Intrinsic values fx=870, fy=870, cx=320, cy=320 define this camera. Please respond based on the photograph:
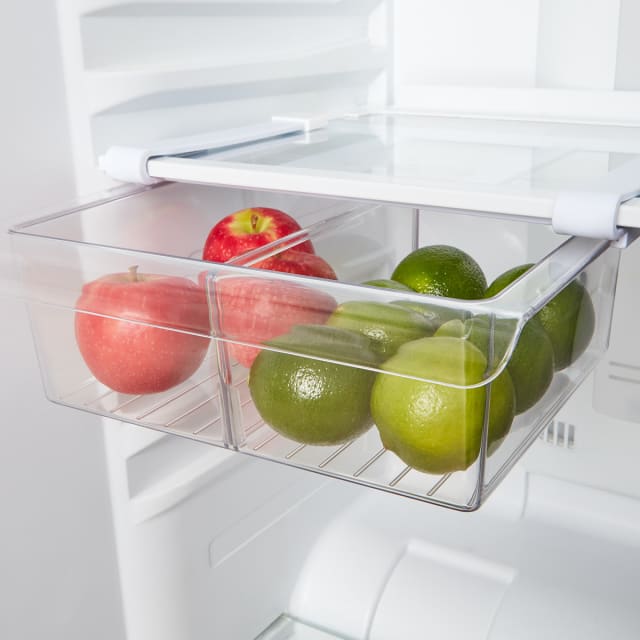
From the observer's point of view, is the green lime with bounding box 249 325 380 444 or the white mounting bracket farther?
the white mounting bracket

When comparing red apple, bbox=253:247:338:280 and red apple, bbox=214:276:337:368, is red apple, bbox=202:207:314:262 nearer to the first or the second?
red apple, bbox=253:247:338:280

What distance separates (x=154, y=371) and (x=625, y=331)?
1.79ft

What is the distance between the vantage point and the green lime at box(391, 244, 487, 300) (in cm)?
71

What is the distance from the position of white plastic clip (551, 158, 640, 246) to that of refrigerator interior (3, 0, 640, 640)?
163 mm

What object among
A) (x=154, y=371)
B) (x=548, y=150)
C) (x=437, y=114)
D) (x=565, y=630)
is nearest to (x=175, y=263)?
(x=154, y=371)

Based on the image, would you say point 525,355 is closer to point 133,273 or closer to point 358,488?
point 133,273

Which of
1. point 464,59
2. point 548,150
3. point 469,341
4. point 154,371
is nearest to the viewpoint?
point 469,341

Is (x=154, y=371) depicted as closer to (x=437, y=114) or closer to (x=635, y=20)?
(x=437, y=114)

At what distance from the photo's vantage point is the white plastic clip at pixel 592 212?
59cm

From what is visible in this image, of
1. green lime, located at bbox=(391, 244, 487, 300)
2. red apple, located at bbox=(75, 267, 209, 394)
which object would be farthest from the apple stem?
green lime, located at bbox=(391, 244, 487, 300)

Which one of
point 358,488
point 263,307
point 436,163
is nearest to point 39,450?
point 263,307

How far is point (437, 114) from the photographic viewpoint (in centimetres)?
103

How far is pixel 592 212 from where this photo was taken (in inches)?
23.2

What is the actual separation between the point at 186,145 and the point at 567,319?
38 centimetres
